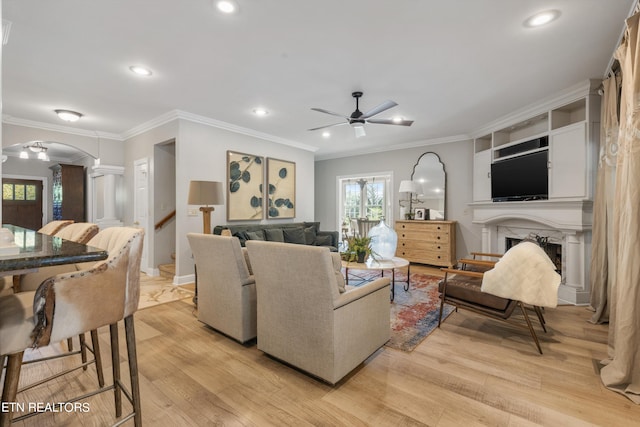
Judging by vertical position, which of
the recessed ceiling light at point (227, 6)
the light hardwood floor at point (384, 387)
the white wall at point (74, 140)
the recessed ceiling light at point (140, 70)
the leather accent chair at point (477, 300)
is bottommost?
the light hardwood floor at point (384, 387)

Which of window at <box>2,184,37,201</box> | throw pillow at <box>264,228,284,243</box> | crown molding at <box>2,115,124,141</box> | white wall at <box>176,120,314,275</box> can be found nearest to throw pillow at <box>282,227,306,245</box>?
throw pillow at <box>264,228,284,243</box>

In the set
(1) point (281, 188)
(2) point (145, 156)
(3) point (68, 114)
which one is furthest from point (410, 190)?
(3) point (68, 114)

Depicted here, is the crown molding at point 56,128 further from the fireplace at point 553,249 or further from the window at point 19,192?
the fireplace at point 553,249

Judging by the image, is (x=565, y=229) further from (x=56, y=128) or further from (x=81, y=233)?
(x=56, y=128)

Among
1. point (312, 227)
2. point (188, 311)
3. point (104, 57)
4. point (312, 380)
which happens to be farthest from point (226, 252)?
point (312, 227)

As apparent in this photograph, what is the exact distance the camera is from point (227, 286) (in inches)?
99.7

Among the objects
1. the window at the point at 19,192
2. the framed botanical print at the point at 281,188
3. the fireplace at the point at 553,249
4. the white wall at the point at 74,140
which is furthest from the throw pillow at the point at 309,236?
the window at the point at 19,192

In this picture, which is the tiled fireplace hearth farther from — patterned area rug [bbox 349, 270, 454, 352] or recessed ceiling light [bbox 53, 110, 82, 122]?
recessed ceiling light [bbox 53, 110, 82, 122]

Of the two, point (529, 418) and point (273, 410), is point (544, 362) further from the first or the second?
point (273, 410)

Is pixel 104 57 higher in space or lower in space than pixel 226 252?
higher

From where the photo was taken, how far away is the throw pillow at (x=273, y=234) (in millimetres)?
4949

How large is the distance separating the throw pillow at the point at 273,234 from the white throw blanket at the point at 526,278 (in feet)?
10.8

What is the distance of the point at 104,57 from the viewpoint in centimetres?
279

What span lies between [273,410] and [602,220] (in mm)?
3656
